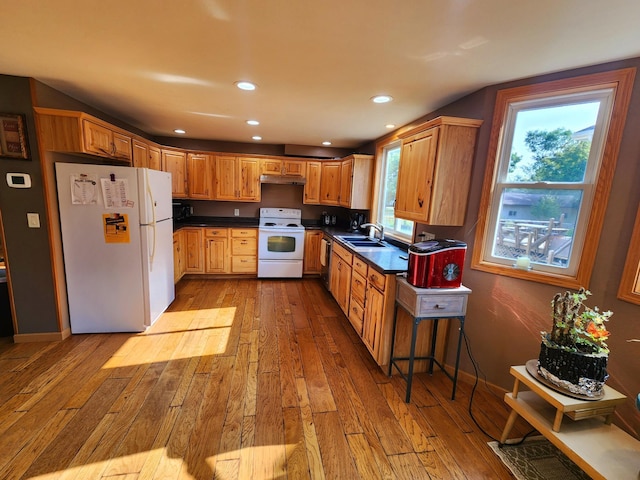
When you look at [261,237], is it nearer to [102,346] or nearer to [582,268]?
[102,346]

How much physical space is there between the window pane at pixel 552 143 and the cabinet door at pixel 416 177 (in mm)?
563

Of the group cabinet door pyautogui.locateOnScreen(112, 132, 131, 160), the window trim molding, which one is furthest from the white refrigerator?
the window trim molding

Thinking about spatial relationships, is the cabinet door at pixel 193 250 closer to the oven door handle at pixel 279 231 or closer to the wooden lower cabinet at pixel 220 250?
the wooden lower cabinet at pixel 220 250

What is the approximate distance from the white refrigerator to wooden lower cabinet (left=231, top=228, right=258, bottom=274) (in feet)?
5.56

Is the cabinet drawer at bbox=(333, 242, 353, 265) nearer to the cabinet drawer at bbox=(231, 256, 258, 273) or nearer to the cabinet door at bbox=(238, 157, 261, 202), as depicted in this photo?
the cabinet drawer at bbox=(231, 256, 258, 273)

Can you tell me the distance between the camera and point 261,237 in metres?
4.62

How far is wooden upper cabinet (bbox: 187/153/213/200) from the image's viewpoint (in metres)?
4.61

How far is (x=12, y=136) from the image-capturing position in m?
2.31

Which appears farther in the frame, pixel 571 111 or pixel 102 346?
pixel 102 346

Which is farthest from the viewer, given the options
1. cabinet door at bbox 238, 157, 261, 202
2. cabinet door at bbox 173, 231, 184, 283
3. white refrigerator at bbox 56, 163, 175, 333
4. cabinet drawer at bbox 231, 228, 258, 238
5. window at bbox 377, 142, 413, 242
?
cabinet door at bbox 238, 157, 261, 202

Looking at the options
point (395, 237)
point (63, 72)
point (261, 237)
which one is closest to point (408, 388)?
point (395, 237)

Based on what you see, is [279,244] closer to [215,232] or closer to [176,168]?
[215,232]

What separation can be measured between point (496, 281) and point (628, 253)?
0.73 metres

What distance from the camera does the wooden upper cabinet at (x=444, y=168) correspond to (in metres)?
2.17
